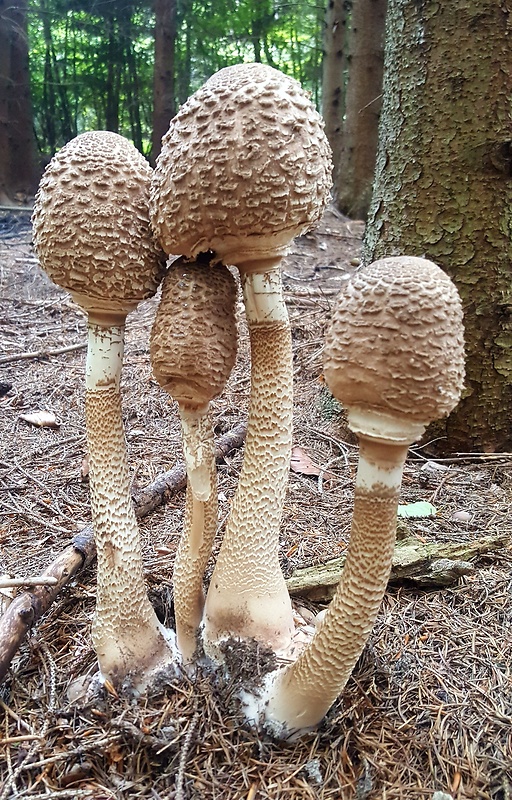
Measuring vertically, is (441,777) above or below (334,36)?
below

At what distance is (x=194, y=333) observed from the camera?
75.3 inches

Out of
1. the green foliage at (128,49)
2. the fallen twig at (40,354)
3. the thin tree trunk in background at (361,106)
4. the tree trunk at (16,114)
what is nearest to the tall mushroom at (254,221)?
the fallen twig at (40,354)

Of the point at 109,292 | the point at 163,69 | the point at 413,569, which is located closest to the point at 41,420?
the point at 109,292

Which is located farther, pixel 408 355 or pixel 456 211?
pixel 456 211

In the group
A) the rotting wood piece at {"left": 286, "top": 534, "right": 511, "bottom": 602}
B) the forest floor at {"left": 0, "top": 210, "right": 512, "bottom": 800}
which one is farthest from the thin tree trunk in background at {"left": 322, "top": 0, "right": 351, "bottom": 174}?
the rotting wood piece at {"left": 286, "top": 534, "right": 511, "bottom": 602}

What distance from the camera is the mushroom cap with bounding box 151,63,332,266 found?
1.72 metres

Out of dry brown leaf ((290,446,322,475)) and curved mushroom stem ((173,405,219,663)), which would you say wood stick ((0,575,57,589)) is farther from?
dry brown leaf ((290,446,322,475))

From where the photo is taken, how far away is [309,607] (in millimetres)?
2695

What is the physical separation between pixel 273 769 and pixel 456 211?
3.41m

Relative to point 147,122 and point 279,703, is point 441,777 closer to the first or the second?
point 279,703

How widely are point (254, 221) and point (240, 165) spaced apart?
0.17m

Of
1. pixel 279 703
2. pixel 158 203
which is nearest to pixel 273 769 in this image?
pixel 279 703

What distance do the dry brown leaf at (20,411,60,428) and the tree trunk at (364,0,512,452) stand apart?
297 centimetres

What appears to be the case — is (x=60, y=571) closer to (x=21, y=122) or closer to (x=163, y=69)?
(x=163, y=69)
